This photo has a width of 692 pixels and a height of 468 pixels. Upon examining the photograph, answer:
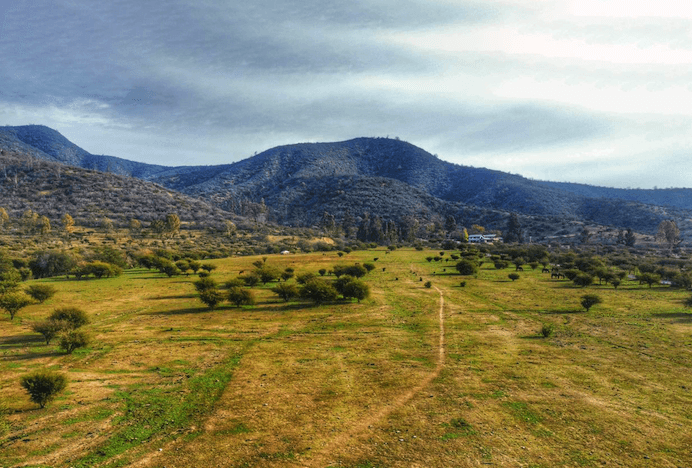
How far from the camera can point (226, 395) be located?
582 inches

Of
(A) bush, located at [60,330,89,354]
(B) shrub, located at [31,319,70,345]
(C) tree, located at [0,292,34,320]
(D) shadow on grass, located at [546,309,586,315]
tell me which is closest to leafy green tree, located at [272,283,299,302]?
(A) bush, located at [60,330,89,354]

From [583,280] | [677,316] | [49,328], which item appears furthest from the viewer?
[583,280]

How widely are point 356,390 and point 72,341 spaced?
16314mm

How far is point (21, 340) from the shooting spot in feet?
70.2

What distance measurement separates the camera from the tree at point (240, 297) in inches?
1240

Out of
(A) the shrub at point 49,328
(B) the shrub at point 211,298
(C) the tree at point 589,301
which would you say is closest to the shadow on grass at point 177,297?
(B) the shrub at point 211,298

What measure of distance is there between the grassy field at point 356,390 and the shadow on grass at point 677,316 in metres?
0.15

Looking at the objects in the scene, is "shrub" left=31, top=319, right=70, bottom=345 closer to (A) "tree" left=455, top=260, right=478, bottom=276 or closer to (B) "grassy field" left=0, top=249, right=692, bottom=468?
(B) "grassy field" left=0, top=249, right=692, bottom=468

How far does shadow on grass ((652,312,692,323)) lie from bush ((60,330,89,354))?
135ft

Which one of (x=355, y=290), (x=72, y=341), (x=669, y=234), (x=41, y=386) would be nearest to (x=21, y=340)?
(x=72, y=341)

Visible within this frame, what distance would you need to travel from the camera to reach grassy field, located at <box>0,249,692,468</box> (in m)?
10.8

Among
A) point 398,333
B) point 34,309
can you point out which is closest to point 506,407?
point 398,333

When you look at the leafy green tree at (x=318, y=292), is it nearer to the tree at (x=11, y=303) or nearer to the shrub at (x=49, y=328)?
the shrub at (x=49, y=328)

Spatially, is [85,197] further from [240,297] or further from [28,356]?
[28,356]
